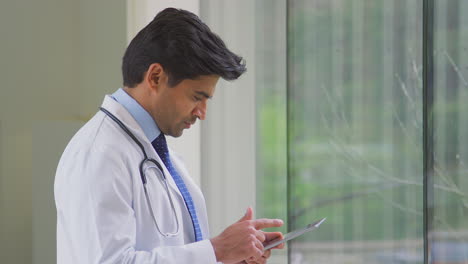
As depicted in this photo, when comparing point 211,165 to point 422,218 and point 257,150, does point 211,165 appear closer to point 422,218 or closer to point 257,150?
point 257,150

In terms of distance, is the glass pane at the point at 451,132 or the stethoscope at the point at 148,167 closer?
the stethoscope at the point at 148,167

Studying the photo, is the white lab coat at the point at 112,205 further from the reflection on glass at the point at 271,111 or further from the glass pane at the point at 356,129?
the reflection on glass at the point at 271,111

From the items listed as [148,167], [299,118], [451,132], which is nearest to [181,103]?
[148,167]

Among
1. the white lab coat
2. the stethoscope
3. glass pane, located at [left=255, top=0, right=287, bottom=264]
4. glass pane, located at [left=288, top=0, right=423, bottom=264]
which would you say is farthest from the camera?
glass pane, located at [left=255, top=0, right=287, bottom=264]

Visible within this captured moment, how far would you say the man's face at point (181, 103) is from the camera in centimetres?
179

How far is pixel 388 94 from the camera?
3.37 metres

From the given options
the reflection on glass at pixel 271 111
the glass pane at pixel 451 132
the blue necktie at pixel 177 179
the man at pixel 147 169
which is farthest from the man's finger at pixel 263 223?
the reflection on glass at pixel 271 111

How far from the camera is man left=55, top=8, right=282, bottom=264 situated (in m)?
1.62

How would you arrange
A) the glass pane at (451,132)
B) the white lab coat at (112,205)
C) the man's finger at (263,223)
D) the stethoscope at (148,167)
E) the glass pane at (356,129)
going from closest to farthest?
the white lab coat at (112,205) → the stethoscope at (148,167) → the man's finger at (263,223) → the glass pane at (451,132) → the glass pane at (356,129)

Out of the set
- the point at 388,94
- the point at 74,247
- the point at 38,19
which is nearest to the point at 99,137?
the point at 74,247

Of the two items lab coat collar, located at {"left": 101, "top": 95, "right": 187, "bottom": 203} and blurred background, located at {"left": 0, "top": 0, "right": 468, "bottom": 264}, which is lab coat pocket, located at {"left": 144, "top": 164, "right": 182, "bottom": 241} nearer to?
lab coat collar, located at {"left": 101, "top": 95, "right": 187, "bottom": 203}

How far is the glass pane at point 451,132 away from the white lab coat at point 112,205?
169cm

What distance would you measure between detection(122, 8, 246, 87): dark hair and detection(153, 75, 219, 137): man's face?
25 mm

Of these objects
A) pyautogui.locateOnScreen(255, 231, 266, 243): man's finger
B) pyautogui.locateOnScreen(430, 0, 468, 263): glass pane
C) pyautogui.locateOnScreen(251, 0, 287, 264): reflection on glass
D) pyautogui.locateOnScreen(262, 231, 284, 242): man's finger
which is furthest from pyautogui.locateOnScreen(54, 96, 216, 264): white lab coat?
pyautogui.locateOnScreen(251, 0, 287, 264): reflection on glass
